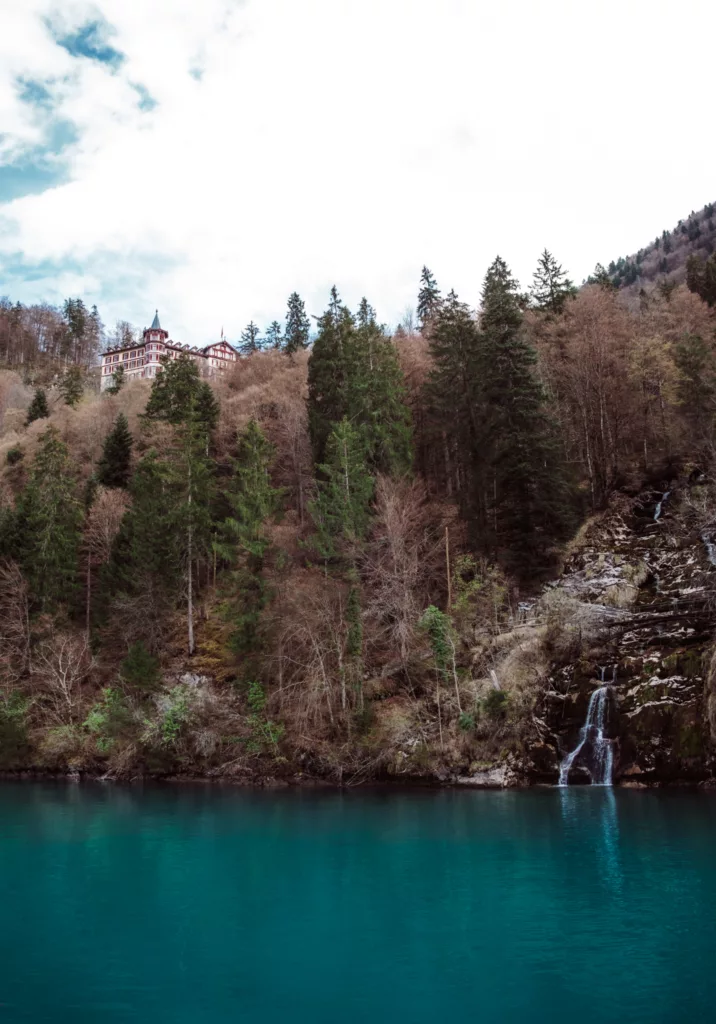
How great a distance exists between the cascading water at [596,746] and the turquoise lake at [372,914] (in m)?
1.44

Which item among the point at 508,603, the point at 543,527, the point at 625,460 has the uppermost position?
the point at 625,460

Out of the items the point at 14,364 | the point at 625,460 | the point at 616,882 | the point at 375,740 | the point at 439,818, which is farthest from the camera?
the point at 14,364

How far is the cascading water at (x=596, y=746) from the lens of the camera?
27938 mm

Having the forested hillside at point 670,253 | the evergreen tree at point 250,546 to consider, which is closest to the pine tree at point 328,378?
the evergreen tree at point 250,546

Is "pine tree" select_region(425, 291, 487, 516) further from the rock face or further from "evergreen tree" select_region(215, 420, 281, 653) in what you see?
"evergreen tree" select_region(215, 420, 281, 653)

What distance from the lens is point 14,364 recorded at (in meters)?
127

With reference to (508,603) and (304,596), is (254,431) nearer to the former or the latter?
(304,596)

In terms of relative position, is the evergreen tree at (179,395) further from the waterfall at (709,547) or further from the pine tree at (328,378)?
the waterfall at (709,547)

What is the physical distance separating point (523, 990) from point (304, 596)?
2540 cm

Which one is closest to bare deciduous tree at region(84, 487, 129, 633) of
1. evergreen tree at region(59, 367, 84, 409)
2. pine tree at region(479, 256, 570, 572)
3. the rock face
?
pine tree at region(479, 256, 570, 572)

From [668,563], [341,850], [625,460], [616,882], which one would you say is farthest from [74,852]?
[625,460]

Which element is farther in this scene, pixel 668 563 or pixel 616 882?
pixel 668 563

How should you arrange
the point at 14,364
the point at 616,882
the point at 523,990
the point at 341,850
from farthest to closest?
the point at 14,364, the point at 341,850, the point at 616,882, the point at 523,990

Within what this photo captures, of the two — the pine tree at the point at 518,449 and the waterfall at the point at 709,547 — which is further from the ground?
the pine tree at the point at 518,449
